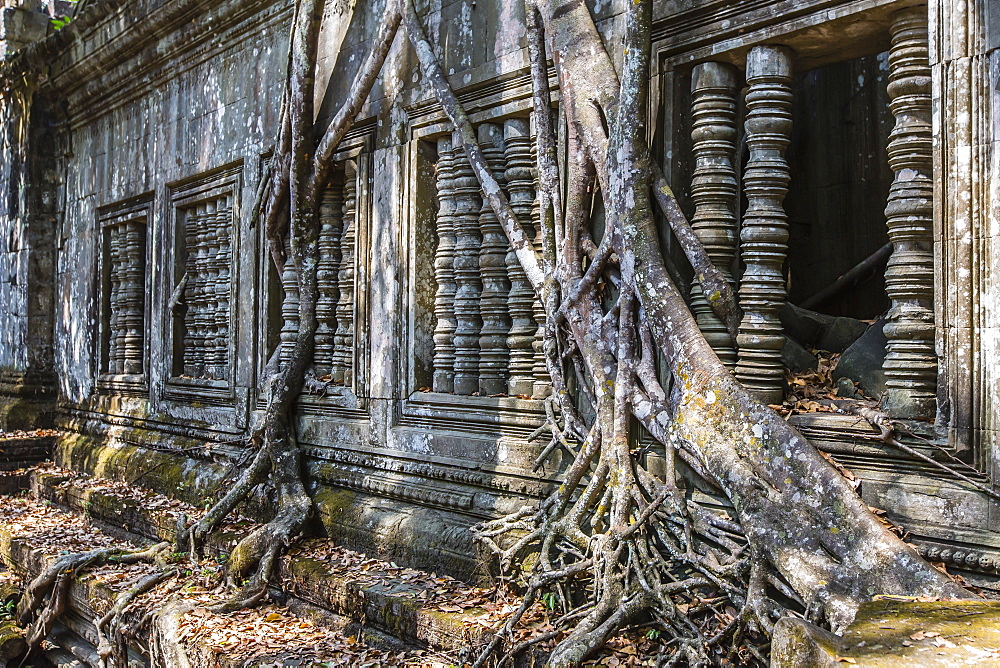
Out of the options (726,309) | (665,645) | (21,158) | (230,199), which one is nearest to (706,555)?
(665,645)

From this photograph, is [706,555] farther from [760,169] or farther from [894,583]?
[760,169]

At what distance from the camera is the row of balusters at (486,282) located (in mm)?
4898

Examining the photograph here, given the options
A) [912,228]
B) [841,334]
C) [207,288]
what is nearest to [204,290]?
[207,288]

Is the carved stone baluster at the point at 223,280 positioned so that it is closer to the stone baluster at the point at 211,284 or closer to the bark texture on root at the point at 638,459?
the stone baluster at the point at 211,284

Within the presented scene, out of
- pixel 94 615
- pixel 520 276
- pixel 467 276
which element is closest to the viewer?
pixel 520 276

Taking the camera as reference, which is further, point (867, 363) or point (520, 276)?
point (520, 276)

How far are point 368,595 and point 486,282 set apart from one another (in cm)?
201

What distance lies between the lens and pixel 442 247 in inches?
213

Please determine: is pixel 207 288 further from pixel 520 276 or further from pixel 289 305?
pixel 520 276

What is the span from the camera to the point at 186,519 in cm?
631

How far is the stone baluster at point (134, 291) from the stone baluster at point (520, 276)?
5530 mm

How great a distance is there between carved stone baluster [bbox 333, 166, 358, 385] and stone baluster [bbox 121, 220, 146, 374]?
12.1 feet

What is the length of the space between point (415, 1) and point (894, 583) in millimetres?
4581

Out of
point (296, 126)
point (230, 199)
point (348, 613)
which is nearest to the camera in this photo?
point (348, 613)
